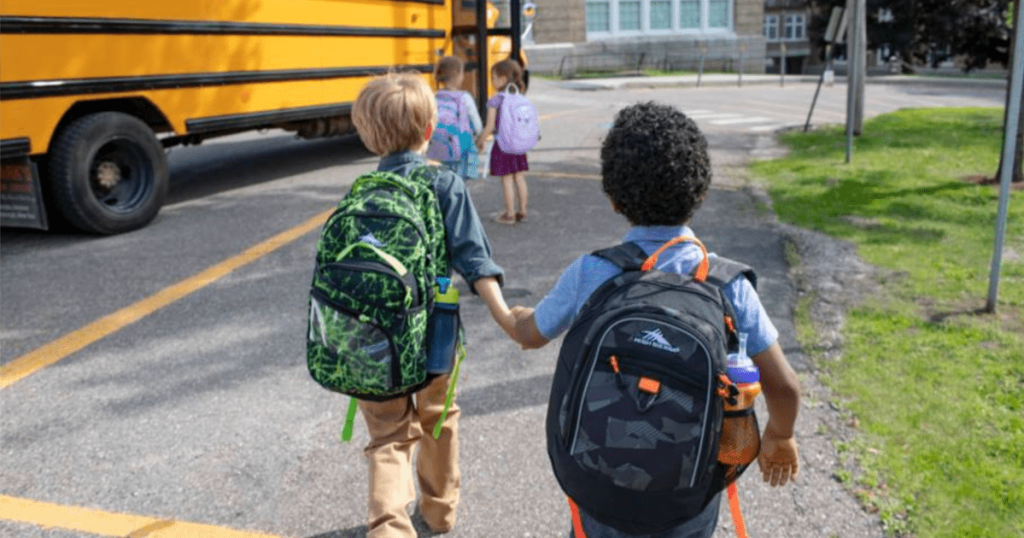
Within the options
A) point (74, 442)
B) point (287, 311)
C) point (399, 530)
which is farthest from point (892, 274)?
point (74, 442)

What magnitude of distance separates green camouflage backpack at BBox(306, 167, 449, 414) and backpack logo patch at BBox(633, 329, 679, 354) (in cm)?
80

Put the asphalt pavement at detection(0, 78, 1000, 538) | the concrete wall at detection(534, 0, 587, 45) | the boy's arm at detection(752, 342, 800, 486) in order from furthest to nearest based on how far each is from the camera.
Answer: the concrete wall at detection(534, 0, 587, 45), the asphalt pavement at detection(0, 78, 1000, 538), the boy's arm at detection(752, 342, 800, 486)

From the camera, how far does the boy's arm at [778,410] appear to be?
77.5 inches

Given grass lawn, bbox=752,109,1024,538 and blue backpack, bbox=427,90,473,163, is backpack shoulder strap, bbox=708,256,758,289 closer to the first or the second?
grass lawn, bbox=752,109,1024,538

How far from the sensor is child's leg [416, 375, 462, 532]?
2.74m

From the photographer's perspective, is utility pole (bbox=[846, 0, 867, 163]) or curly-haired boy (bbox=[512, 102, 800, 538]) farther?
utility pole (bbox=[846, 0, 867, 163])

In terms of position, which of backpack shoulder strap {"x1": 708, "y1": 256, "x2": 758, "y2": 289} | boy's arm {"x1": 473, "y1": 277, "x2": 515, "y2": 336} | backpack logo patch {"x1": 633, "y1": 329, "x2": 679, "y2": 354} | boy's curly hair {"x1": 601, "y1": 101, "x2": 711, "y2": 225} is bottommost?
boy's arm {"x1": 473, "y1": 277, "x2": 515, "y2": 336}

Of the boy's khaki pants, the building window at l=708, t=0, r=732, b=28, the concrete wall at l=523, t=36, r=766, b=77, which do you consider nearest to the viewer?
the boy's khaki pants

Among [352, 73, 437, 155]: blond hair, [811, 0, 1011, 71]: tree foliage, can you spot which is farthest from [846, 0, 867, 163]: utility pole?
[811, 0, 1011, 71]: tree foliage

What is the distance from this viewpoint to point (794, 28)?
62.1 meters

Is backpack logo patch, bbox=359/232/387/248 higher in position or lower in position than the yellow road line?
higher

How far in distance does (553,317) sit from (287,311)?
3.35m

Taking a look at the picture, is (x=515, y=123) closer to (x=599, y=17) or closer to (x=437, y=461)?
(x=437, y=461)

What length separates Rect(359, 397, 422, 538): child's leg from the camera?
256 cm
